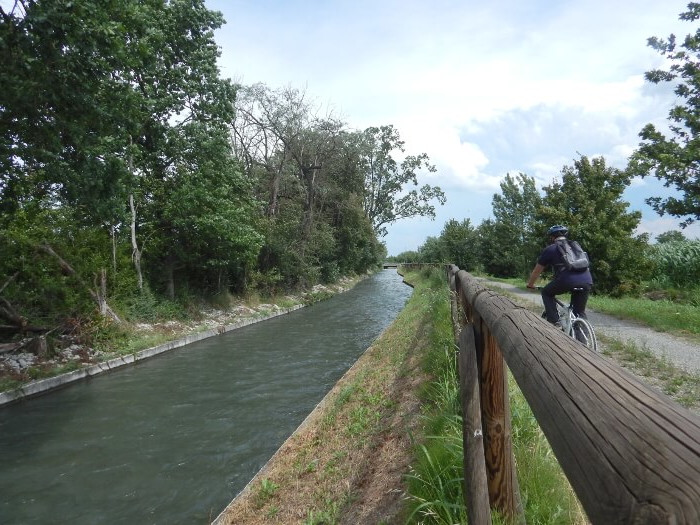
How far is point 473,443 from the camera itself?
2320 mm

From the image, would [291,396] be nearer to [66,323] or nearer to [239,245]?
[66,323]

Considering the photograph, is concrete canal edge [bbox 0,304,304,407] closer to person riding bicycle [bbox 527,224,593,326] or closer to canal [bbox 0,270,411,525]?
canal [bbox 0,270,411,525]

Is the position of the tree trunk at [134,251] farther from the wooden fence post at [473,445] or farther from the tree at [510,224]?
the tree at [510,224]

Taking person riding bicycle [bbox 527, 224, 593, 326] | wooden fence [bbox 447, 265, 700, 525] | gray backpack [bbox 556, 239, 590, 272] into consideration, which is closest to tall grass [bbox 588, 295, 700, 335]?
person riding bicycle [bbox 527, 224, 593, 326]

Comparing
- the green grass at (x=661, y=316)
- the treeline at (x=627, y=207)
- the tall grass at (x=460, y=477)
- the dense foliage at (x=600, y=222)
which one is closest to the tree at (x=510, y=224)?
the treeline at (x=627, y=207)

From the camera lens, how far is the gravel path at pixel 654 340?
6977 mm

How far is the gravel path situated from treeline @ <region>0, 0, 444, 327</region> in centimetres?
1085

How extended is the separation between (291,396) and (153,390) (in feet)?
10.2

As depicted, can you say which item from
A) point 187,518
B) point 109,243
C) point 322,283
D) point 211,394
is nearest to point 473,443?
point 187,518

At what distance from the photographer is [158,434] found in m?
7.38

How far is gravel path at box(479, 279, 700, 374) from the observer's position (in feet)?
22.9

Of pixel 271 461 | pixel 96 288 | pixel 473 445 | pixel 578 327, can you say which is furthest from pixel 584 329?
pixel 96 288

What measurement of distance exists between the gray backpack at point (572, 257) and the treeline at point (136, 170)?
834 cm

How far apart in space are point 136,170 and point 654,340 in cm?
1654
